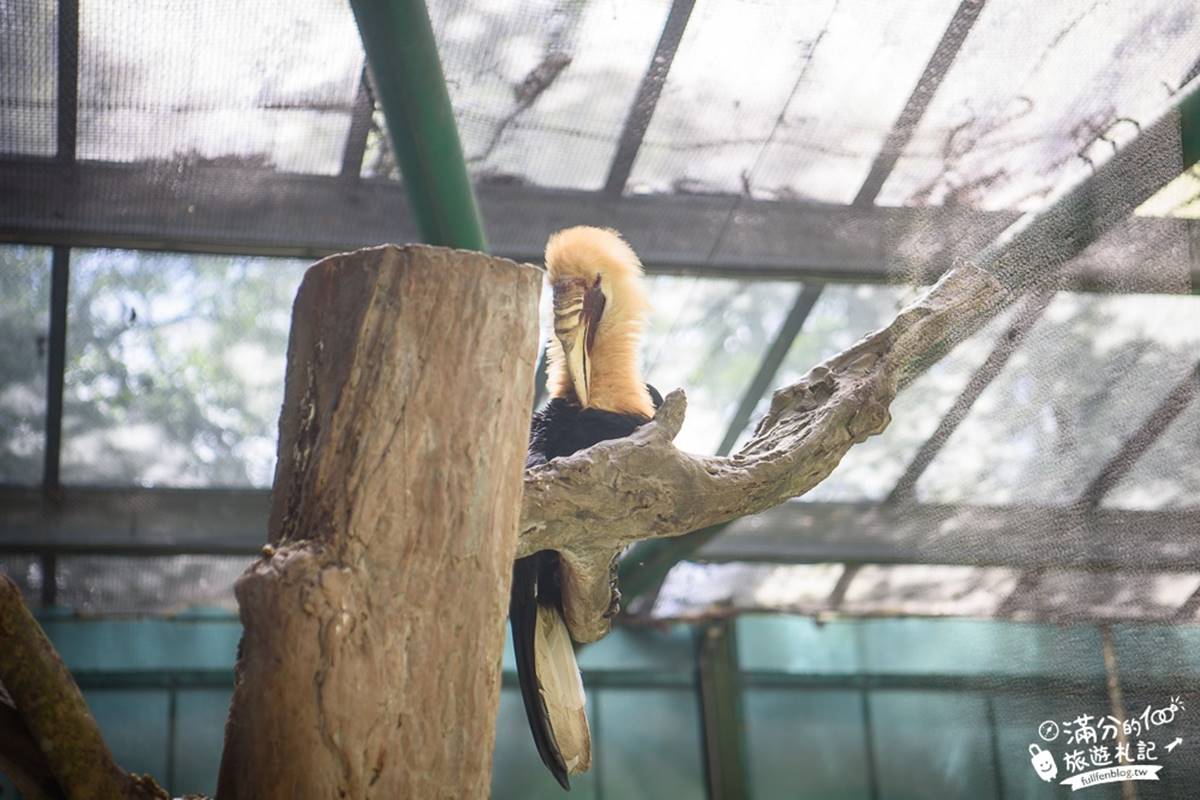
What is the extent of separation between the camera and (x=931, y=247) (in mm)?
2227

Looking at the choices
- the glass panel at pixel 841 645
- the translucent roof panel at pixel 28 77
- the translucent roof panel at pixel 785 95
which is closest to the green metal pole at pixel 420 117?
the translucent roof panel at pixel 785 95

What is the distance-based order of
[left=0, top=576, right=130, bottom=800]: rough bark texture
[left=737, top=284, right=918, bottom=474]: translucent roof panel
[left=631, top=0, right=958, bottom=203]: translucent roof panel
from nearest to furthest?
[left=0, top=576, right=130, bottom=800]: rough bark texture
[left=631, top=0, right=958, bottom=203]: translucent roof panel
[left=737, top=284, right=918, bottom=474]: translucent roof panel

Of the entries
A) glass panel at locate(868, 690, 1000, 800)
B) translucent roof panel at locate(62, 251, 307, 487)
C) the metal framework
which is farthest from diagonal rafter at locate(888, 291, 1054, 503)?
translucent roof panel at locate(62, 251, 307, 487)

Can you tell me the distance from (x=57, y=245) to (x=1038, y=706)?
98.8 inches

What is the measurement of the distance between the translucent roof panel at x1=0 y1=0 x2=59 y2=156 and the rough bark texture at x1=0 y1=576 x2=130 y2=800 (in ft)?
5.81

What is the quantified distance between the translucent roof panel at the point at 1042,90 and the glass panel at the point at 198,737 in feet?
10.6

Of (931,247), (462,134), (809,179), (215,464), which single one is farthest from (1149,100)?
(215,464)

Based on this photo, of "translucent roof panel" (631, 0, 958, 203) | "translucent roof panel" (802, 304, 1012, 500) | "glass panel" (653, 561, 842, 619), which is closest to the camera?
"translucent roof panel" (802, 304, 1012, 500)

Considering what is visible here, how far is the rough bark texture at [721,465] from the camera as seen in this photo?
64.8 inches

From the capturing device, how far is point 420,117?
233 centimetres

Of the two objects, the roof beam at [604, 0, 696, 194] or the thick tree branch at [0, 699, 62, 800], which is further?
the roof beam at [604, 0, 696, 194]

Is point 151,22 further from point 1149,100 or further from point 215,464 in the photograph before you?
point 1149,100

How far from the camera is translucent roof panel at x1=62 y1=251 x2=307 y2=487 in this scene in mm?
3307

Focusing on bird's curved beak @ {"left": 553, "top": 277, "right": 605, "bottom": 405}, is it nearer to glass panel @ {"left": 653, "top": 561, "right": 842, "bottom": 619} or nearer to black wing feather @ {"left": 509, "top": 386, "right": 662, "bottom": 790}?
black wing feather @ {"left": 509, "top": 386, "right": 662, "bottom": 790}
